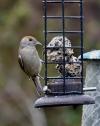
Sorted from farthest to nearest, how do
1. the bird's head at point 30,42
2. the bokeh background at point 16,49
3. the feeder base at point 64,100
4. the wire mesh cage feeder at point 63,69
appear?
the bokeh background at point 16,49
the bird's head at point 30,42
the wire mesh cage feeder at point 63,69
the feeder base at point 64,100

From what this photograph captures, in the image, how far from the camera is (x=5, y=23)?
15.0 meters

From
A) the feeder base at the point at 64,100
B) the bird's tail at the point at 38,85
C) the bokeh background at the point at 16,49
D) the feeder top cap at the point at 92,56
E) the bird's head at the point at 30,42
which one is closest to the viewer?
the feeder base at the point at 64,100

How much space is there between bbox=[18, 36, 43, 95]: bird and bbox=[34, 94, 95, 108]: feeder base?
0.76m

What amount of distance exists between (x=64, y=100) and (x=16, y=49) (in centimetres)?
563

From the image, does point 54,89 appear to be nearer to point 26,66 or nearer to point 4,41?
point 26,66

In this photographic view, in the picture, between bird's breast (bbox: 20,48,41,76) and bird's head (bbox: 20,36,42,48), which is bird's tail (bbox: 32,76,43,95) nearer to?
bird's breast (bbox: 20,48,41,76)

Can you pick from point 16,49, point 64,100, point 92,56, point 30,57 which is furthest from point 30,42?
point 16,49

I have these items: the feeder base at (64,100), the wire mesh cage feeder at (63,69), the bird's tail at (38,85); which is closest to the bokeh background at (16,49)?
the bird's tail at (38,85)

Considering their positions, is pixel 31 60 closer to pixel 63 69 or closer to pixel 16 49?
pixel 63 69

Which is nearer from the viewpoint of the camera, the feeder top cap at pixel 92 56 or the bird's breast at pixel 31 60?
the feeder top cap at pixel 92 56

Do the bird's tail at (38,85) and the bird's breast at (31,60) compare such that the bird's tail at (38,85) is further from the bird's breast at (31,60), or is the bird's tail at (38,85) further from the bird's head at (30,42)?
the bird's head at (30,42)

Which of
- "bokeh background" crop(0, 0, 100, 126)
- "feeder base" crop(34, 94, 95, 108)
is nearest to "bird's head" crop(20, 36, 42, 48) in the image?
"feeder base" crop(34, 94, 95, 108)

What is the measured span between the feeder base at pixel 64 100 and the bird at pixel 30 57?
0.76 metres

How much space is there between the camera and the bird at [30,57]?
10367mm
